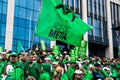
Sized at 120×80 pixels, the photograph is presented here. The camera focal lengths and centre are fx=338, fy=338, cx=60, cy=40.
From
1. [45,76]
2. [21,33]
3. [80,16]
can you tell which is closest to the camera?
[45,76]

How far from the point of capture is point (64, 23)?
35.4 ft

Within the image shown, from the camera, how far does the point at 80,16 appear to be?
45750mm

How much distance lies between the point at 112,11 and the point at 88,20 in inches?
275

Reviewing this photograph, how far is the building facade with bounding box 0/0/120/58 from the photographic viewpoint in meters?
34.7

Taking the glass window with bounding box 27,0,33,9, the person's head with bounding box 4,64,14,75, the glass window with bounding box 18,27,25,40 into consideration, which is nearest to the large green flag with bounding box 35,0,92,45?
the person's head with bounding box 4,64,14,75

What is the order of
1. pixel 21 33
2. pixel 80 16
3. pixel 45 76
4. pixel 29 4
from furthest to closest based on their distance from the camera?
pixel 80 16 → pixel 29 4 → pixel 21 33 → pixel 45 76

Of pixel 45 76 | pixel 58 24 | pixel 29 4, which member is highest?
pixel 29 4

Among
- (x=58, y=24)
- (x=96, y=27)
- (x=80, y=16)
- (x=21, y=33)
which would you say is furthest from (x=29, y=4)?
(x=58, y=24)

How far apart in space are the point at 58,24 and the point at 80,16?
35.4m

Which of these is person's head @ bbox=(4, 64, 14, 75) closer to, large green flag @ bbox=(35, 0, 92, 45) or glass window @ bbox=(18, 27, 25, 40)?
large green flag @ bbox=(35, 0, 92, 45)

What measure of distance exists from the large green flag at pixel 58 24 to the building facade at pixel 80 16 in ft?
66.6

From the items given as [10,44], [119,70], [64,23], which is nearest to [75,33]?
[64,23]

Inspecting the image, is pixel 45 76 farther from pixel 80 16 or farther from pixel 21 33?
pixel 80 16

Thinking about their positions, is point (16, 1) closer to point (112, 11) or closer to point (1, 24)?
point (1, 24)
